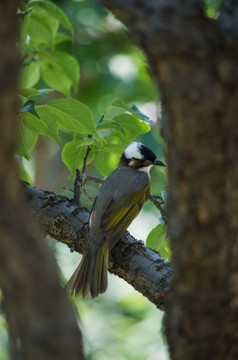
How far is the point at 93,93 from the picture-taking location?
8.72m

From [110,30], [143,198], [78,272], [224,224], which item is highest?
[110,30]

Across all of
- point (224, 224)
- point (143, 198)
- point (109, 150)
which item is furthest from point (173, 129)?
point (143, 198)

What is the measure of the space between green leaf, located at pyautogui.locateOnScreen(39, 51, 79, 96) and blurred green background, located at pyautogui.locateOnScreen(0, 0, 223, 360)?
215 centimetres

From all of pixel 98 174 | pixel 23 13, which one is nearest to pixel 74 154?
pixel 23 13

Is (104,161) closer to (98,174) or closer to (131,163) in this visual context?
(131,163)

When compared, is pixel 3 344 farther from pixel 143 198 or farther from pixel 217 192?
pixel 217 192

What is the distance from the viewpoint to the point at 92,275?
3773mm

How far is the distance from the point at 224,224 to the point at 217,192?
120 mm

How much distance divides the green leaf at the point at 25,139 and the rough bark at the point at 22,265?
1670 millimetres

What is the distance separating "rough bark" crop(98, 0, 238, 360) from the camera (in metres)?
1.67

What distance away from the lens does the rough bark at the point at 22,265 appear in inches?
59.9

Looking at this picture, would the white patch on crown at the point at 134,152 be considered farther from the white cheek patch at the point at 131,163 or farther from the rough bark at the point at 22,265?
the rough bark at the point at 22,265

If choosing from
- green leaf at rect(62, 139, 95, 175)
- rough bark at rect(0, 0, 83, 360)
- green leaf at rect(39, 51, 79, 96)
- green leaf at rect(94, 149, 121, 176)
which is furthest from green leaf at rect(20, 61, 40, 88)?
rough bark at rect(0, 0, 83, 360)

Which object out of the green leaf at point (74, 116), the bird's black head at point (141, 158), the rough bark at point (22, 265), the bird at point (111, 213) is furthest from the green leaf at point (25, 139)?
the bird's black head at point (141, 158)
